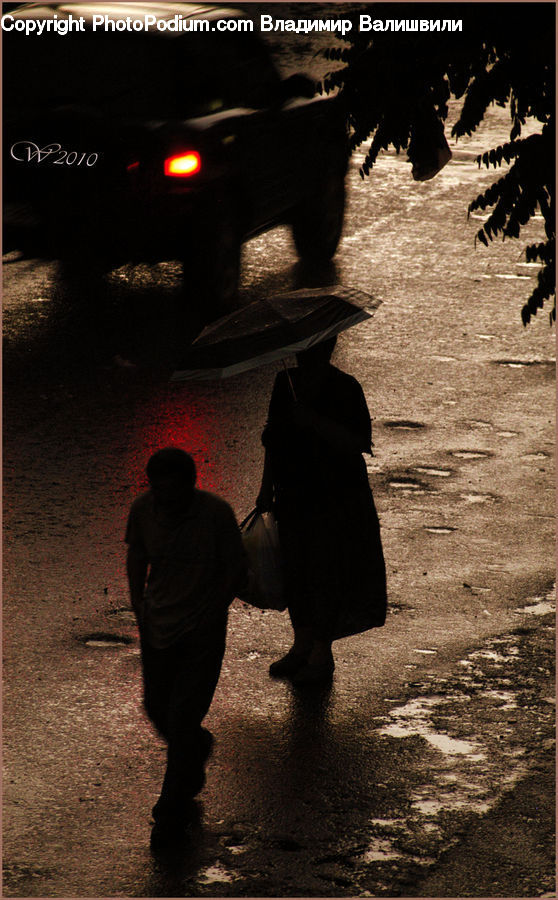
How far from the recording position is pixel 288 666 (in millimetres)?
6621

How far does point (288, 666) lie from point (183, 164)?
554 cm

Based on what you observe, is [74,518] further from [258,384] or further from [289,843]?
[289,843]

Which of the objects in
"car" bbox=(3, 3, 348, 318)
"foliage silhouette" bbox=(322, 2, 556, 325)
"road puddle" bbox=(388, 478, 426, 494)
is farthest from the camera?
"car" bbox=(3, 3, 348, 318)

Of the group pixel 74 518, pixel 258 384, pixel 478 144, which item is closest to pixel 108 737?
pixel 74 518

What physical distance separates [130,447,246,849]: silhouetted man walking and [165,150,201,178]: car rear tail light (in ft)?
20.0

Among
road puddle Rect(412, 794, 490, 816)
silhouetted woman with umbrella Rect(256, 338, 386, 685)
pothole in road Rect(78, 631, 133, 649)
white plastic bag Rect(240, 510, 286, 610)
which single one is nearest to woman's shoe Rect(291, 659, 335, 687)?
silhouetted woman with umbrella Rect(256, 338, 386, 685)

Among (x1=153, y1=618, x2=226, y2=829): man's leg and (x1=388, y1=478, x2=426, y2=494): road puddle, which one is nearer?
(x1=153, y1=618, x2=226, y2=829): man's leg

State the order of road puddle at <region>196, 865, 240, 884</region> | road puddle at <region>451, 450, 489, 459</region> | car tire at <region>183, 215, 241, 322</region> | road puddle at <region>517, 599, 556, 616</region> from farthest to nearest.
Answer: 1. car tire at <region>183, 215, 241, 322</region>
2. road puddle at <region>451, 450, 489, 459</region>
3. road puddle at <region>517, 599, 556, 616</region>
4. road puddle at <region>196, 865, 240, 884</region>

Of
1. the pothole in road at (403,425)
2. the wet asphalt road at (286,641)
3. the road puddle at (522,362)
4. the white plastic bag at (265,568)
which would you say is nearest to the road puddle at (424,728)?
the wet asphalt road at (286,641)

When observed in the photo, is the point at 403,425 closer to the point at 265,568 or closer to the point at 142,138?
the point at 142,138

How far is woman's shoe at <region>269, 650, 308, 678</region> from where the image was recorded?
6617 mm

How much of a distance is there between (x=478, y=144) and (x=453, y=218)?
2.63 meters

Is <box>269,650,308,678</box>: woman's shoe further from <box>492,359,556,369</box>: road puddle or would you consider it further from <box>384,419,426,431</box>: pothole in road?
<box>492,359,556,369</box>: road puddle

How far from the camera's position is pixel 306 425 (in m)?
6.23
